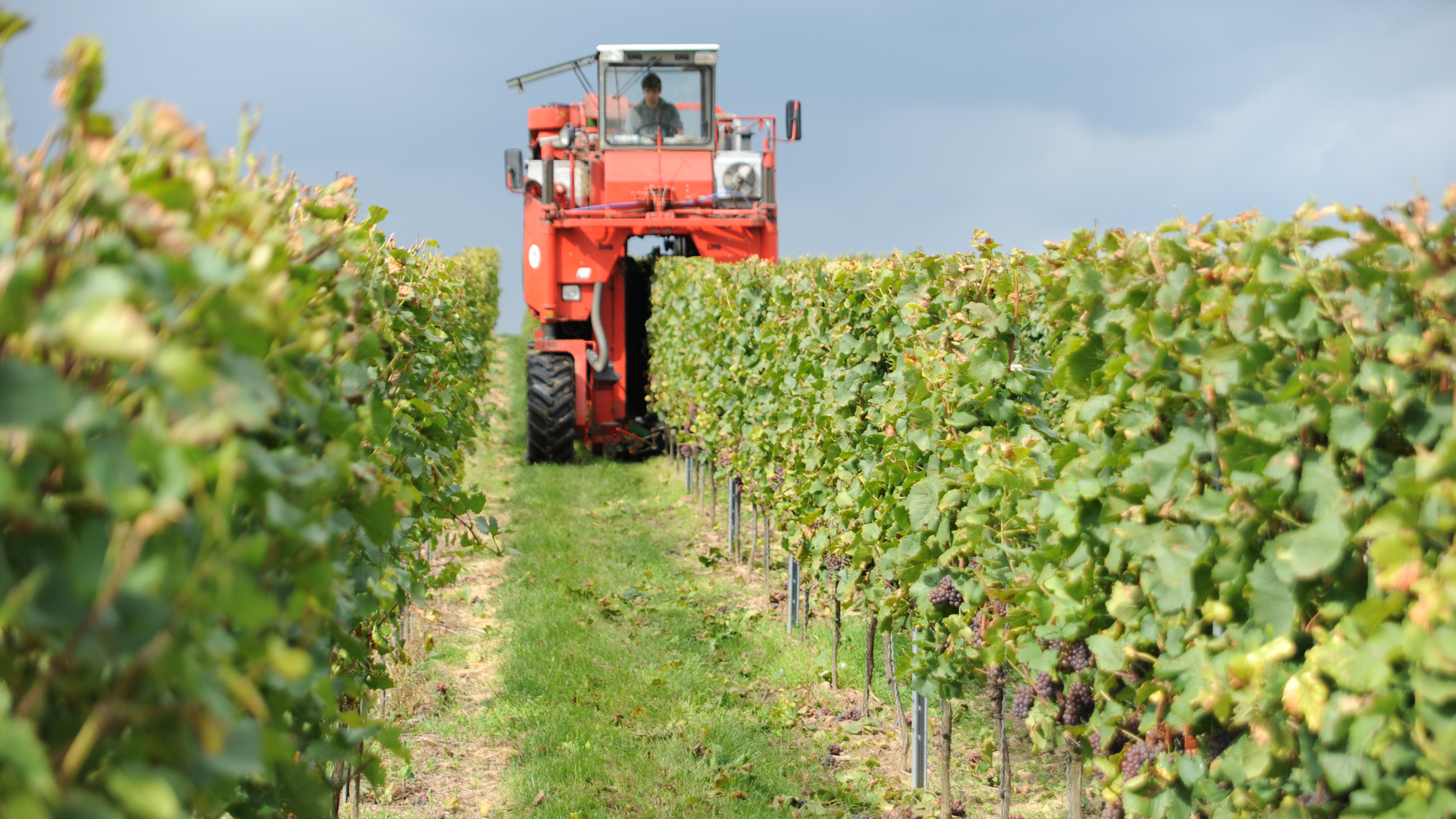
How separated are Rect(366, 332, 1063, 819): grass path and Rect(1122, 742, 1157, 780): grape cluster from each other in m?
1.41

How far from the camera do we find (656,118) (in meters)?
12.1

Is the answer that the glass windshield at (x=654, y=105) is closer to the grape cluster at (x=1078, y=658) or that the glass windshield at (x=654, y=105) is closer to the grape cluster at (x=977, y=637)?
the grape cluster at (x=977, y=637)

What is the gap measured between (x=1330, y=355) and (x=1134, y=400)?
0.62 m

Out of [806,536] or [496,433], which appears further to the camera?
[496,433]


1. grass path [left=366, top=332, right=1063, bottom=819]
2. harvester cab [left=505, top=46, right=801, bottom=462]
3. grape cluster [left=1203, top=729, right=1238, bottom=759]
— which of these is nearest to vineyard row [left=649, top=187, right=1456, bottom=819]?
grape cluster [left=1203, top=729, right=1238, bottom=759]

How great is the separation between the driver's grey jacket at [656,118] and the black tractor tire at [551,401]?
2.62m

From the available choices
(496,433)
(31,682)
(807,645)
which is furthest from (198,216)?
(496,433)

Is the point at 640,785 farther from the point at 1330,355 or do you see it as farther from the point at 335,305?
the point at 1330,355

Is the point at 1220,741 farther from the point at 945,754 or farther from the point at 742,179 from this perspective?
the point at 742,179

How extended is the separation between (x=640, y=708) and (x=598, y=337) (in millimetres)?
6418

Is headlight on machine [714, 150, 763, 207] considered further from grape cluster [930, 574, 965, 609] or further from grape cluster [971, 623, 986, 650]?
grape cluster [971, 623, 986, 650]

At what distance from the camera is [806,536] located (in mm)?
6066

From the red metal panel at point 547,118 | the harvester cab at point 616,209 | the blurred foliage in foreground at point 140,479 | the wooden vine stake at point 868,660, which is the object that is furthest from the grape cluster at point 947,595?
the red metal panel at point 547,118

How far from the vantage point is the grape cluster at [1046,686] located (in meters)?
3.29
